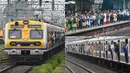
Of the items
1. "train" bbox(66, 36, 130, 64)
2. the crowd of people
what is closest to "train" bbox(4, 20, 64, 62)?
"train" bbox(66, 36, 130, 64)

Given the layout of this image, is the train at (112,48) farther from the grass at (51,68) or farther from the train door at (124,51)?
the grass at (51,68)

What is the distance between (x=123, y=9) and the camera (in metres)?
8.16

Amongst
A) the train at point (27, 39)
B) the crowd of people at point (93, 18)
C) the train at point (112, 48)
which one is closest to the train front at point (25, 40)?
the train at point (27, 39)

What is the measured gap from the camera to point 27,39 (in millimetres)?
12531

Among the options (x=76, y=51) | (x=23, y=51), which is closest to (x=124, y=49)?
(x=23, y=51)

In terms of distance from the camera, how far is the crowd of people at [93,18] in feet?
27.1

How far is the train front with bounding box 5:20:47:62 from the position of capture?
40.1 feet

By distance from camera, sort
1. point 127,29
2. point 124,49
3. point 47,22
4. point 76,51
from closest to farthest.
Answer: point 127,29 → point 124,49 → point 47,22 → point 76,51

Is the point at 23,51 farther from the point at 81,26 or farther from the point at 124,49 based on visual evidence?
the point at 81,26

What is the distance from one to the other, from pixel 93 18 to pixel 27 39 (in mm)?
4095

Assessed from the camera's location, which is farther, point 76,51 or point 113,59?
point 76,51

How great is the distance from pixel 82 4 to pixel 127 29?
0.97 m

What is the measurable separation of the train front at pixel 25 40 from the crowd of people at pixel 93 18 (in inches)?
142

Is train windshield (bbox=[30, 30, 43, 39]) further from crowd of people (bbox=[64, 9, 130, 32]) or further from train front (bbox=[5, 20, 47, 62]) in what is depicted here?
crowd of people (bbox=[64, 9, 130, 32])
